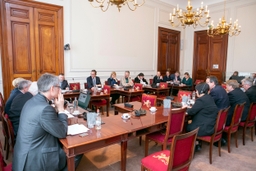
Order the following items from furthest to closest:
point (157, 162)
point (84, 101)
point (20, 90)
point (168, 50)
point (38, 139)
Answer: point (168, 50)
point (84, 101)
point (20, 90)
point (157, 162)
point (38, 139)

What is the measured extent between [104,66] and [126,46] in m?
1.41

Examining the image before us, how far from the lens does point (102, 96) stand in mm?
4766

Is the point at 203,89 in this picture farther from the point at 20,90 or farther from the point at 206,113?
the point at 20,90

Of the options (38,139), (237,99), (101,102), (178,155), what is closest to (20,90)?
(38,139)

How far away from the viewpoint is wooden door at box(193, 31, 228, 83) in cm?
867

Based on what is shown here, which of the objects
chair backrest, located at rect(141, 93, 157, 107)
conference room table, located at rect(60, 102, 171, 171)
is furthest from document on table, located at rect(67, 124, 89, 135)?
chair backrest, located at rect(141, 93, 157, 107)

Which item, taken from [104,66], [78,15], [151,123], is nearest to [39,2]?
[78,15]

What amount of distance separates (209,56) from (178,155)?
8.60m

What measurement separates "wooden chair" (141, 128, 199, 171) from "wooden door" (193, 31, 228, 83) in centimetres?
784

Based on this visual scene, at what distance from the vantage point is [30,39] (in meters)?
5.71

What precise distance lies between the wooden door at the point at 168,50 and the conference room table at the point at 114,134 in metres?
6.74

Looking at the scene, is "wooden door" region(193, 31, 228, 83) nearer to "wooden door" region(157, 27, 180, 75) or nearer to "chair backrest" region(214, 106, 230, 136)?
"wooden door" region(157, 27, 180, 75)

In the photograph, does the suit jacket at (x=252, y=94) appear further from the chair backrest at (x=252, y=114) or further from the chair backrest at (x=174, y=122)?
the chair backrest at (x=174, y=122)

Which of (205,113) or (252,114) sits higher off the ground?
(205,113)
